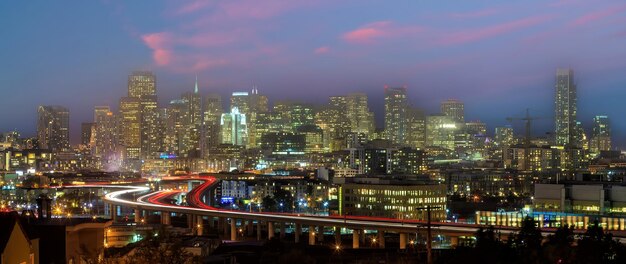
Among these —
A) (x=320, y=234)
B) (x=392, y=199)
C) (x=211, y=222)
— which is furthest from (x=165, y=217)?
(x=392, y=199)

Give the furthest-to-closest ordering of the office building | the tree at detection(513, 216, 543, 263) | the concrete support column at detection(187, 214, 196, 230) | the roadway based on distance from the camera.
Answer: the office building
the concrete support column at detection(187, 214, 196, 230)
the roadway
the tree at detection(513, 216, 543, 263)

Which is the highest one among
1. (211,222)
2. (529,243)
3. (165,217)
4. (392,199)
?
(529,243)

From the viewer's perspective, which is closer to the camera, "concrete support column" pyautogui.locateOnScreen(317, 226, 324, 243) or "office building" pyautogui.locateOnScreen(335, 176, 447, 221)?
"concrete support column" pyautogui.locateOnScreen(317, 226, 324, 243)

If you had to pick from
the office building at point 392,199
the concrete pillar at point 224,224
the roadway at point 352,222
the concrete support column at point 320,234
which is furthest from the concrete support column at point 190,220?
the concrete support column at point 320,234

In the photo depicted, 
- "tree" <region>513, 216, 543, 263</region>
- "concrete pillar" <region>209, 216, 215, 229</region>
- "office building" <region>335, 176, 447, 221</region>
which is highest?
"tree" <region>513, 216, 543, 263</region>

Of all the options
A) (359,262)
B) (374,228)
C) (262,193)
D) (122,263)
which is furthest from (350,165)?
(122,263)

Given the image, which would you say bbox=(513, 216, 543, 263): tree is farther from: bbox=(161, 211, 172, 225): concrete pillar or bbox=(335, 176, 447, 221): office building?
bbox=(161, 211, 172, 225): concrete pillar

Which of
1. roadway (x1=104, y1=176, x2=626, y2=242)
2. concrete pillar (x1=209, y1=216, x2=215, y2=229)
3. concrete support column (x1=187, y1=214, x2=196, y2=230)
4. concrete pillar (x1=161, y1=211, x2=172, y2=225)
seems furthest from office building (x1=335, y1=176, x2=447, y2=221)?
concrete pillar (x1=161, y1=211, x2=172, y2=225)

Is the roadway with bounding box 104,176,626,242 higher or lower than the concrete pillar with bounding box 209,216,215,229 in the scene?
higher

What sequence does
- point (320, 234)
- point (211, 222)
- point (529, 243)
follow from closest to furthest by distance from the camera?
point (529, 243) < point (320, 234) < point (211, 222)

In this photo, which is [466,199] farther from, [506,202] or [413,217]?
[413,217]

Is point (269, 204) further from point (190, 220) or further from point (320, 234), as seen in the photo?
point (320, 234)
